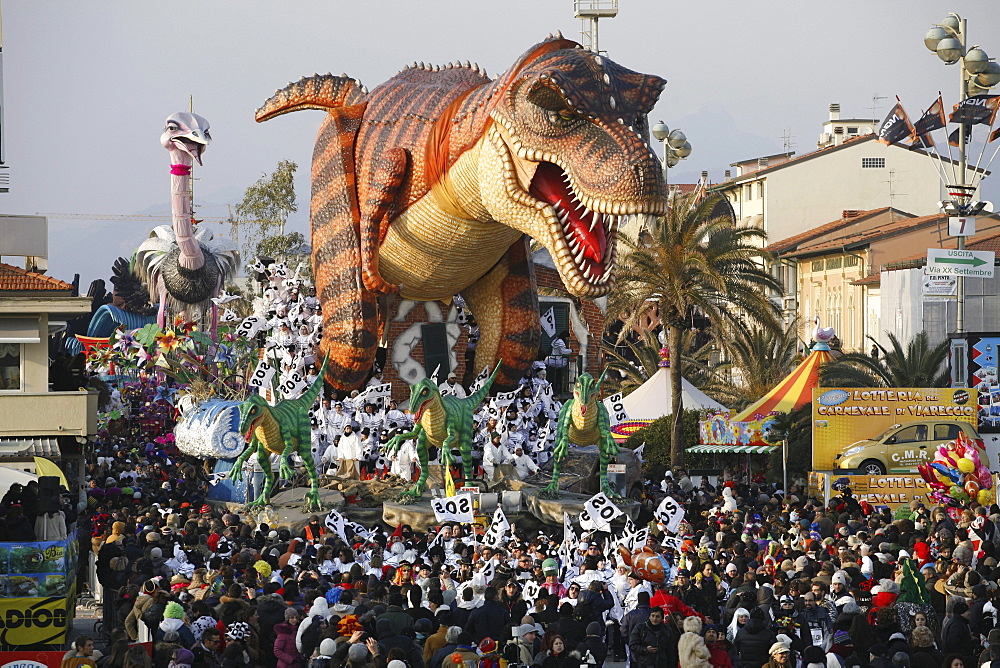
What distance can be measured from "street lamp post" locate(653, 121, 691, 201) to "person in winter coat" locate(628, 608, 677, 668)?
18.3m

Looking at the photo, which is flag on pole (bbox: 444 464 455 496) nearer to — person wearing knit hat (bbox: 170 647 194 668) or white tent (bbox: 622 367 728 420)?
white tent (bbox: 622 367 728 420)

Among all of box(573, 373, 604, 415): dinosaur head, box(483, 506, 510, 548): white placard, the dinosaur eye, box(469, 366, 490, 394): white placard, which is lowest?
box(483, 506, 510, 548): white placard

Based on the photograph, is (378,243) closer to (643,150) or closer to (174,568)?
(643,150)

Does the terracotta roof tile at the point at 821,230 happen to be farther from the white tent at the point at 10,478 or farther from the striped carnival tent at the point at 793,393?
the white tent at the point at 10,478

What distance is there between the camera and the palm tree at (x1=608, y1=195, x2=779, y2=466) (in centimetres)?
2586

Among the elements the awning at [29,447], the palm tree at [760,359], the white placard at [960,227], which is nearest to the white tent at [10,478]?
the awning at [29,447]

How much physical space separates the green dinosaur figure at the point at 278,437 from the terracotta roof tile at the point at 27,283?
3437 mm

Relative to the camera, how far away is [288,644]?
36.5 feet

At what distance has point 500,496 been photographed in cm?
2020

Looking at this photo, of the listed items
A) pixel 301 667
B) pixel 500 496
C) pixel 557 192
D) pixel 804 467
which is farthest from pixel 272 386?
pixel 301 667

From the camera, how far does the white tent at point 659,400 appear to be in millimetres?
28777

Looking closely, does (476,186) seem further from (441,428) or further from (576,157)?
(441,428)

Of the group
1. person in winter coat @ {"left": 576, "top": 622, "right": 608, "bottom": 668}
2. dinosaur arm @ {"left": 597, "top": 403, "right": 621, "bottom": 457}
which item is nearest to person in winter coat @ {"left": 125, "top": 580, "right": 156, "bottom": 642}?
person in winter coat @ {"left": 576, "top": 622, "right": 608, "bottom": 668}

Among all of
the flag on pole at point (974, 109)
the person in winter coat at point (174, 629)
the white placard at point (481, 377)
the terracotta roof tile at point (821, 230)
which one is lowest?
the person in winter coat at point (174, 629)
